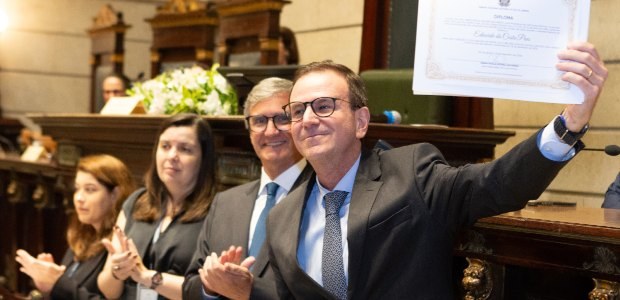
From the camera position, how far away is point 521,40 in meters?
2.29

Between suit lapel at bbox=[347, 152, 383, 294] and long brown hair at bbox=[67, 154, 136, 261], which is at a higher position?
suit lapel at bbox=[347, 152, 383, 294]

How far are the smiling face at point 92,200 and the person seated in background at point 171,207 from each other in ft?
1.03

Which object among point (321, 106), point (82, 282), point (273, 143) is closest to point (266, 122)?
point (273, 143)

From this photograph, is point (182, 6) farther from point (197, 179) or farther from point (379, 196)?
point (379, 196)

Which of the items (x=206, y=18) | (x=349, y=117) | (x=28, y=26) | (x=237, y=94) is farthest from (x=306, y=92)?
(x=28, y=26)

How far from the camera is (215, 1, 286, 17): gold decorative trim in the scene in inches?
287

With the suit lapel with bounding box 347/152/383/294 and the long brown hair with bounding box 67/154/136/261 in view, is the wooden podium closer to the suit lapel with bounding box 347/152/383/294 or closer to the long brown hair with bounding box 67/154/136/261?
the suit lapel with bounding box 347/152/383/294

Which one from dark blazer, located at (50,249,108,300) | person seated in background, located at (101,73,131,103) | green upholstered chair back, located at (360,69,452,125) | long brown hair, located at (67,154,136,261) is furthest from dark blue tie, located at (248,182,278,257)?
person seated in background, located at (101,73,131,103)

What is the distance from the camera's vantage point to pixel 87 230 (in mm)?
4691

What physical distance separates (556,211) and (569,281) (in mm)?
223

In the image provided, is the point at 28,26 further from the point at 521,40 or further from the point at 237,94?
the point at 521,40

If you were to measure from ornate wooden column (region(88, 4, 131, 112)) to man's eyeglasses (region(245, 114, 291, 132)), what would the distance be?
21.0 feet

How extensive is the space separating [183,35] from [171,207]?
4.90 metres

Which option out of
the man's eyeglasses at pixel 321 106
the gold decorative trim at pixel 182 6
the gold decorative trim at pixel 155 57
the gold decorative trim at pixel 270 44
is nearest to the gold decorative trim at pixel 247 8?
the gold decorative trim at pixel 270 44
